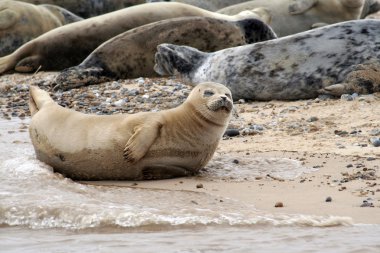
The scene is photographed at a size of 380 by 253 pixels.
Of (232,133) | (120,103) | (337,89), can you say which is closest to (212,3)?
(120,103)

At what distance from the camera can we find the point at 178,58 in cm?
928

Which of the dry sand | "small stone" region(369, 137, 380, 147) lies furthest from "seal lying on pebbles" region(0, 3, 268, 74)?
"small stone" region(369, 137, 380, 147)

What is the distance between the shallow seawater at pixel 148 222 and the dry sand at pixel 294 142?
0.16 m

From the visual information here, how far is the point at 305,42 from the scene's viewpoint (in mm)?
8422

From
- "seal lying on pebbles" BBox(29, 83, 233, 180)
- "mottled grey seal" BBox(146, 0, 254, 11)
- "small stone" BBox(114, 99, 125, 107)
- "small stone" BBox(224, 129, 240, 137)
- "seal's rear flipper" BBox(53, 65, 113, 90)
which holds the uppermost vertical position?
"seal lying on pebbles" BBox(29, 83, 233, 180)

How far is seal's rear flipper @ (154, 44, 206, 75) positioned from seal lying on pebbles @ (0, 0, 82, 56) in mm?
4442

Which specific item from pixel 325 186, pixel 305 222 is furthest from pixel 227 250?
pixel 325 186

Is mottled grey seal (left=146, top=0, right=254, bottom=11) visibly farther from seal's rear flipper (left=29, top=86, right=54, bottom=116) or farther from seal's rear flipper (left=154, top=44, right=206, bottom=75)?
seal's rear flipper (left=29, top=86, right=54, bottom=116)

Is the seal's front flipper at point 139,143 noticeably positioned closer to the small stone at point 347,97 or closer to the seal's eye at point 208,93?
the seal's eye at point 208,93

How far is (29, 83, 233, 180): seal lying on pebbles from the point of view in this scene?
5.67 m

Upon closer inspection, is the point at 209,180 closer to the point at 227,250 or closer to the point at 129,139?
the point at 129,139

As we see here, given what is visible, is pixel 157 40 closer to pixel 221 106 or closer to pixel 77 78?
pixel 77 78

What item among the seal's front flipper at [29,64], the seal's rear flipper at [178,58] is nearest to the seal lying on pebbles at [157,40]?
the seal's rear flipper at [178,58]

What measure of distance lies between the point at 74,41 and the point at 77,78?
5.50 feet
